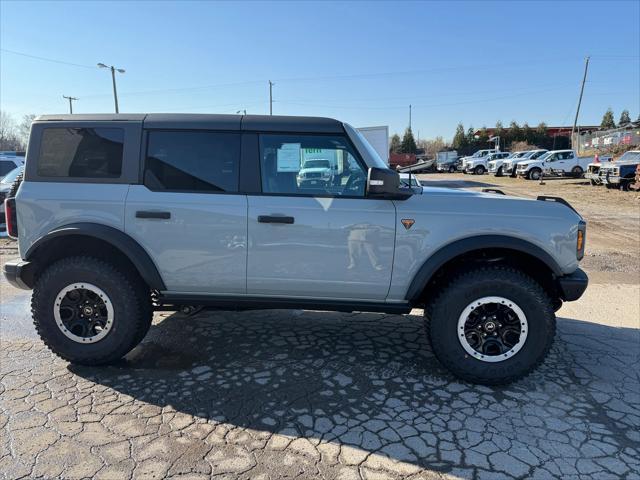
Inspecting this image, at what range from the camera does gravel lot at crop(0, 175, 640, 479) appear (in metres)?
2.57

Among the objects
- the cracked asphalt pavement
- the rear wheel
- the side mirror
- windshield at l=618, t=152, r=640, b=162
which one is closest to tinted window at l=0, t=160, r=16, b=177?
the cracked asphalt pavement

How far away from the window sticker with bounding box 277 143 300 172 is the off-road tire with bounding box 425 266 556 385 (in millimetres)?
1502

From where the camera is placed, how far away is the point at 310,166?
355 centimetres

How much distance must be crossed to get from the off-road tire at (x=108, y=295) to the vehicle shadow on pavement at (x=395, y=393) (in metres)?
0.17

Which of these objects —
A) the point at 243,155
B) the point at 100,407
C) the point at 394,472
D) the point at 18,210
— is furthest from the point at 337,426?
the point at 18,210

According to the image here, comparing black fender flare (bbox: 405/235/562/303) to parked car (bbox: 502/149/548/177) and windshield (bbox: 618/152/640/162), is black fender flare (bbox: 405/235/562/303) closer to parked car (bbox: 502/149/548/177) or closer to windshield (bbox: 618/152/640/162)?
windshield (bbox: 618/152/640/162)

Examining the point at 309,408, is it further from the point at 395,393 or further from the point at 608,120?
the point at 608,120

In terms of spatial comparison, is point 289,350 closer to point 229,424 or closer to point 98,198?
point 229,424

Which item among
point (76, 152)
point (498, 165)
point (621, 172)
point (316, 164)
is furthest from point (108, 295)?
point (498, 165)

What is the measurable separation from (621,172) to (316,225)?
2087 cm

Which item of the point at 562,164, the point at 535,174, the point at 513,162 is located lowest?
the point at 535,174

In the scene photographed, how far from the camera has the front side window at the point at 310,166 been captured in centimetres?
349

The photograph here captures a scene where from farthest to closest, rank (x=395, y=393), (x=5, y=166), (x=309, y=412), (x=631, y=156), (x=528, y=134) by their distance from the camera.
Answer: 1. (x=528, y=134)
2. (x=631, y=156)
3. (x=5, y=166)
4. (x=395, y=393)
5. (x=309, y=412)

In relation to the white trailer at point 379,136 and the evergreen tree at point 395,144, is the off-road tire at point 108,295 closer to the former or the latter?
the white trailer at point 379,136
